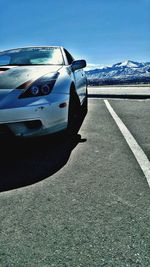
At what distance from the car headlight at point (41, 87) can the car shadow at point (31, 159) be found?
0.58 meters

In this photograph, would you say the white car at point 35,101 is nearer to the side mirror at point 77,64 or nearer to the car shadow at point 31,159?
the car shadow at point 31,159

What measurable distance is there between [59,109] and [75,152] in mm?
632

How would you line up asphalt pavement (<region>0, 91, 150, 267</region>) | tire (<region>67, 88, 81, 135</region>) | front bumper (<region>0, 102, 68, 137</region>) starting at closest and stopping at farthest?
asphalt pavement (<region>0, 91, 150, 267</region>), front bumper (<region>0, 102, 68, 137</region>), tire (<region>67, 88, 81, 135</region>)

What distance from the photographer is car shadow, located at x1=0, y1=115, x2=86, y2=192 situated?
2840 millimetres

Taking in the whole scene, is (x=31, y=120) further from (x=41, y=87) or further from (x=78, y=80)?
(x=78, y=80)

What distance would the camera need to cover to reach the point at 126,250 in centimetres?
160

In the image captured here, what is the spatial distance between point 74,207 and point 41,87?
6.04ft

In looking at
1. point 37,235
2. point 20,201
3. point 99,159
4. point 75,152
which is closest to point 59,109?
point 75,152

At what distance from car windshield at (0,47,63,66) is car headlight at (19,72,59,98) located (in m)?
1.12

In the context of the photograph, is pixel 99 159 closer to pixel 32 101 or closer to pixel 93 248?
pixel 32 101

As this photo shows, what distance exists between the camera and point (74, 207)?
2.16 m

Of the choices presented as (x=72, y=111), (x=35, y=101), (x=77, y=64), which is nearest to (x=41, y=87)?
(x=35, y=101)

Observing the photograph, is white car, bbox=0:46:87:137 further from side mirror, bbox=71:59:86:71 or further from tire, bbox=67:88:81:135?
side mirror, bbox=71:59:86:71

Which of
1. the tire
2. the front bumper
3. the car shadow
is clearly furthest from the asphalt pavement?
the tire
